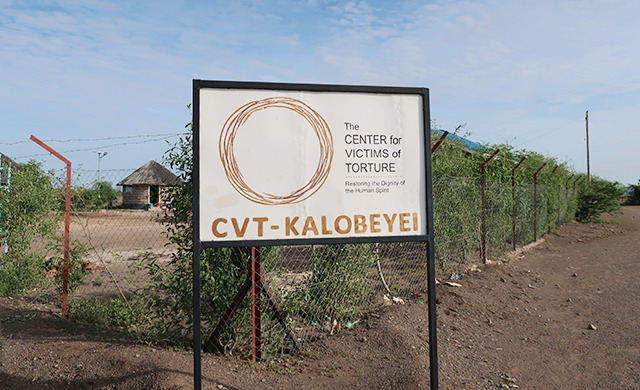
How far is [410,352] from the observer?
14.8 feet

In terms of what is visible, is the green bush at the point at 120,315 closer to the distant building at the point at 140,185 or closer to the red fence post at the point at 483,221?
the red fence post at the point at 483,221

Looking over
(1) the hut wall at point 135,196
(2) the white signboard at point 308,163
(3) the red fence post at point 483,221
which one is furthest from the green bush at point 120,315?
(1) the hut wall at point 135,196

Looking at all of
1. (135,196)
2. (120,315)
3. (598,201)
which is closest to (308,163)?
(120,315)

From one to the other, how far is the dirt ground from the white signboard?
4.65ft

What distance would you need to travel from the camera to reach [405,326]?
5133 millimetres

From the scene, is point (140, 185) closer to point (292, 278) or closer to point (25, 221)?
point (25, 221)

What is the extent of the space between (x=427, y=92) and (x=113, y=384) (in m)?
3.25

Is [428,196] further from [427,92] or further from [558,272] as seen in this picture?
[558,272]

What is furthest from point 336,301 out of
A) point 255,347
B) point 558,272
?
point 558,272

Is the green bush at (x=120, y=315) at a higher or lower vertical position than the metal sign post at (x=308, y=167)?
lower

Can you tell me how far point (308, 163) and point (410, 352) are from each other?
239 centimetres

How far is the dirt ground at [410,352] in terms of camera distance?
12.0 ft

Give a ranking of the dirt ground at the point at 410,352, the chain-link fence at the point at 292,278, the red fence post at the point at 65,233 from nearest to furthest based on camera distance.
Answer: the dirt ground at the point at 410,352, the chain-link fence at the point at 292,278, the red fence post at the point at 65,233

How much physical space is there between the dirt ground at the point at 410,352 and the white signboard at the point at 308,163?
4.65 ft
